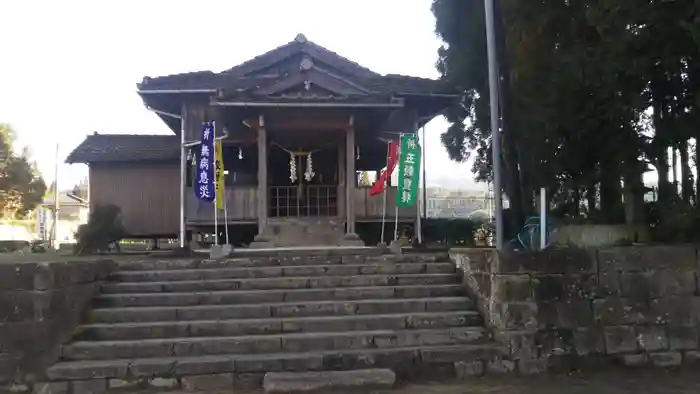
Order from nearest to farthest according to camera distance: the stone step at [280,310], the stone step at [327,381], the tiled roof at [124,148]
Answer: the stone step at [327,381] → the stone step at [280,310] → the tiled roof at [124,148]

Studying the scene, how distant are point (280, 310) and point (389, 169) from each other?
23.6 ft

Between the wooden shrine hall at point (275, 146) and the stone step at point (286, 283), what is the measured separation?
411 centimetres

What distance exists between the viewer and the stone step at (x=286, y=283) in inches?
337

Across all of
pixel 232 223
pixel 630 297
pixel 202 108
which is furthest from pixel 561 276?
pixel 202 108

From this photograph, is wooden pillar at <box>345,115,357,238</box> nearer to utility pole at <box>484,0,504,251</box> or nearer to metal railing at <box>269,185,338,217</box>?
metal railing at <box>269,185,338,217</box>

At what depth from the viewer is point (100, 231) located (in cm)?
1561

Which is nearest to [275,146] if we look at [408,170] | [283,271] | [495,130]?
[408,170]

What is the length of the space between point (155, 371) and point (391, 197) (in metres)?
9.06

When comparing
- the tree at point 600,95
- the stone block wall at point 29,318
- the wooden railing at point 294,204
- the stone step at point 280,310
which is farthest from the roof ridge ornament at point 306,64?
the stone block wall at point 29,318

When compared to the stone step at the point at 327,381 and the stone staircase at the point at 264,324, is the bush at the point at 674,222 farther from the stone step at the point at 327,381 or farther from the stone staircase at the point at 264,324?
the stone step at the point at 327,381

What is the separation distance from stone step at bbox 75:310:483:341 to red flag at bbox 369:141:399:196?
6658 millimetres

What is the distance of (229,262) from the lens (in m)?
9.62

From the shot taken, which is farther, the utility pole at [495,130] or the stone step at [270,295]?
the stone step at [270,295]

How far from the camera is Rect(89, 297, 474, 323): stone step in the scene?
7.79 meters
